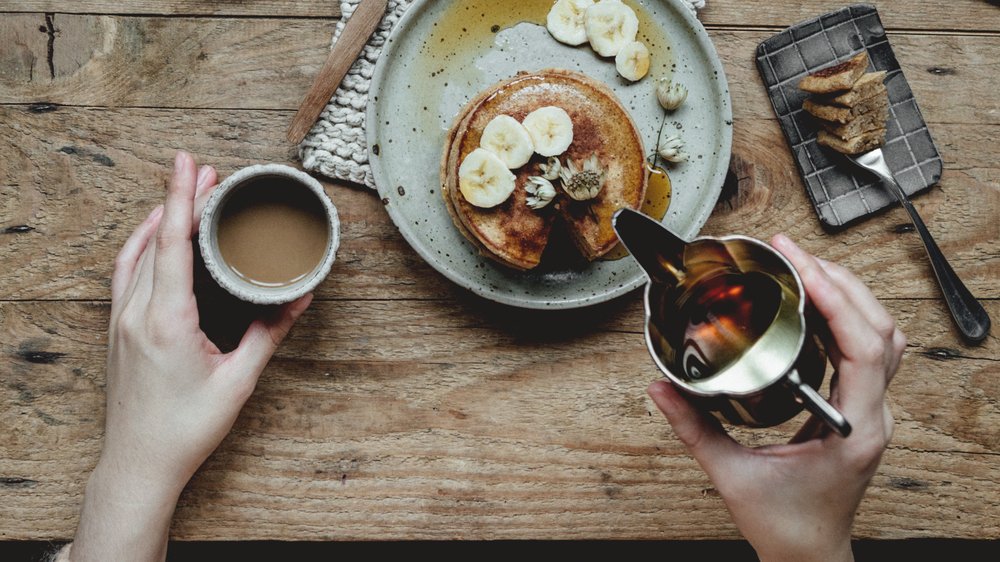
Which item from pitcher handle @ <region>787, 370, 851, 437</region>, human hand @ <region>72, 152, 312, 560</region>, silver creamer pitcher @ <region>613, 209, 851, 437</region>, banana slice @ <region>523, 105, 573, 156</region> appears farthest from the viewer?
banana slice @ <region>523, 105, 573, 156</region>

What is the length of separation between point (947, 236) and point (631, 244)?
0.89 meters

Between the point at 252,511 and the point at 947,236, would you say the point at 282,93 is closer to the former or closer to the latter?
the point at 252,511

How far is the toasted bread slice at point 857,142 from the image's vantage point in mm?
1510

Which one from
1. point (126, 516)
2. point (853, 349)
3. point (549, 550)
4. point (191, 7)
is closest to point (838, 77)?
point (853, 349)

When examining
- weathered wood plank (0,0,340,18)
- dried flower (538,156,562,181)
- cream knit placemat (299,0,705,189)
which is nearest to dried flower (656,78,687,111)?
dried flower (538,156,562,181)

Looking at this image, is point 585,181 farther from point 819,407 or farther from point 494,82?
point 819,407

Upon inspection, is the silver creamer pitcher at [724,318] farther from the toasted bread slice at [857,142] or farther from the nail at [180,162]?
the nail at [180,162]

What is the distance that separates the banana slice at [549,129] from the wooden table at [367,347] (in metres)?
0.36

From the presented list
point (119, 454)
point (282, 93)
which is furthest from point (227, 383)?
point (282, 93)

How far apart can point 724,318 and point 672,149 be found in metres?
0.44

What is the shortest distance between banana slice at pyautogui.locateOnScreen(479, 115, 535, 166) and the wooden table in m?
0.30

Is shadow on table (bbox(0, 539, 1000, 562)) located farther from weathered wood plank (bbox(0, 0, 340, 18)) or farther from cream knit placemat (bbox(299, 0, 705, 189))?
weathered wood plank (bbox(0, 0, 340, 18))

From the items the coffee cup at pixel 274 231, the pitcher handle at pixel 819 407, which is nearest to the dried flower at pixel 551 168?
the coffee cup at pixel 274 231

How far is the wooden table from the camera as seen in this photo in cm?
155
